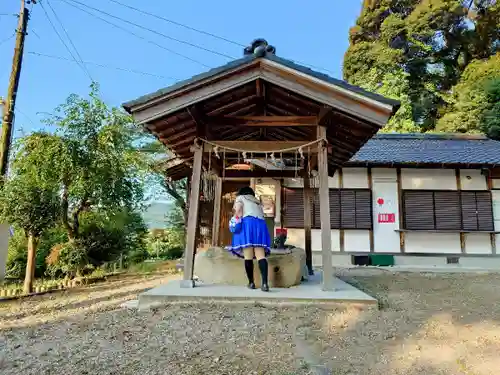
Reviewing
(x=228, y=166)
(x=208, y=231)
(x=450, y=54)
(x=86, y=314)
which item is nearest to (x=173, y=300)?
(x=86, y=314)

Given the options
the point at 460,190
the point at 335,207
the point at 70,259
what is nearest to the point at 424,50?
the point at 460,190

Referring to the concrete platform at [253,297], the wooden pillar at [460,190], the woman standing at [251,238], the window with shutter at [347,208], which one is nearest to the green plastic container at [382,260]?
the window with shutter at [347,208]

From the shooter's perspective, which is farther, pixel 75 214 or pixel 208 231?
pixel 208 231

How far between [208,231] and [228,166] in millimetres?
5537

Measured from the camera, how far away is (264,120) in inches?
197

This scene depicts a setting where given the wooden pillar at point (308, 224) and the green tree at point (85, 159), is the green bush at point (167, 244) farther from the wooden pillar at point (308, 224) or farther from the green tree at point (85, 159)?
the wooden pillar at point (308, 224)

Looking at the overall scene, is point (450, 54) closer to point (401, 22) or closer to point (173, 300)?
point (401, 22)

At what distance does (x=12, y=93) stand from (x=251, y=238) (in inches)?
305

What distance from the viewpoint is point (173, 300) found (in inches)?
157

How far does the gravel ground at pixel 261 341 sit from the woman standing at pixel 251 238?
0.60m

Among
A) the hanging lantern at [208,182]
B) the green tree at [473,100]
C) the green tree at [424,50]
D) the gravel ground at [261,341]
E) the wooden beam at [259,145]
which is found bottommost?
the gravel ground at [261,341]

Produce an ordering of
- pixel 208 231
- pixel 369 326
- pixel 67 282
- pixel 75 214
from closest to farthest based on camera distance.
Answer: pixel 369 326, pixel 67 282, pixel 75 214, pixel 208 231

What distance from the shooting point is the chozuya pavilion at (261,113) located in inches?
168

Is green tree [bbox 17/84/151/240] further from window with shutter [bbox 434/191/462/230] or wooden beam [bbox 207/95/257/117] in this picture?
window with shutter [bbox 434/191/462/230]
